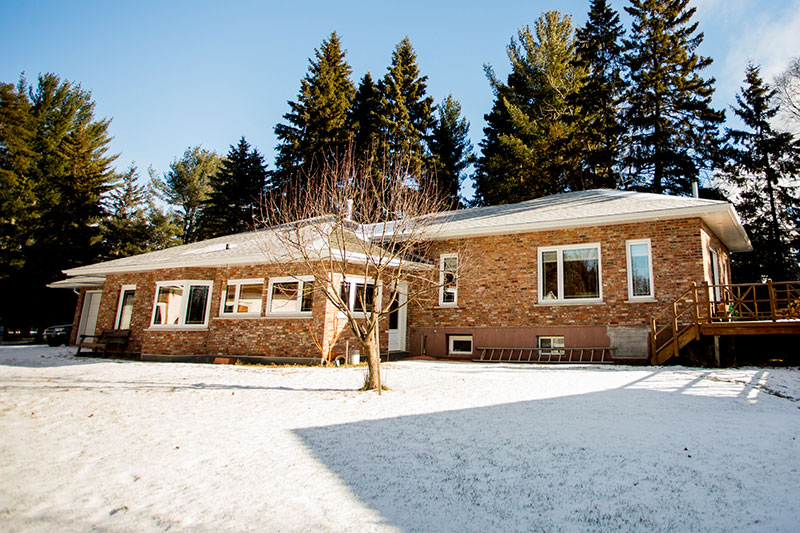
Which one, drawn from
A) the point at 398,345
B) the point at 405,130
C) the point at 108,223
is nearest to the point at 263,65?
the point at 398,345

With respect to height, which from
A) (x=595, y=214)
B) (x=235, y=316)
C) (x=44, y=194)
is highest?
(x=44, y=194)

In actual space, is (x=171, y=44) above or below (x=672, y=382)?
above

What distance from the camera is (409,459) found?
4.30m

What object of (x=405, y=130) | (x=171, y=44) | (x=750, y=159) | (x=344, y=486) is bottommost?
(x=344, y=486)

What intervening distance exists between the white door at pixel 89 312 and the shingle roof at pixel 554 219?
11.3 feet

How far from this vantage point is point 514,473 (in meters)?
3.92

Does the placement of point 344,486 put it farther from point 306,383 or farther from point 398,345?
point 398,345

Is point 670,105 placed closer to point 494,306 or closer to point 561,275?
point 561,275

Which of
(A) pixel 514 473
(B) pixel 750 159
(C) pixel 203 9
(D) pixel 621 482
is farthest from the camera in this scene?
(B) pixel 750 159

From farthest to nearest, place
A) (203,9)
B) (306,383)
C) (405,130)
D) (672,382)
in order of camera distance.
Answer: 1. (405,130)
2. (203,9)
3. (306,383)
4. (672,382)

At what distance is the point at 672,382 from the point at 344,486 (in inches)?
267

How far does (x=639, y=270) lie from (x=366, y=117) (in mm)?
23799

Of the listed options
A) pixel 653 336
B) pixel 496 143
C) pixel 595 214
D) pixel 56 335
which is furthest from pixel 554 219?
pixel 56 335

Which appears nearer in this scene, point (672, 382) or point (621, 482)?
point (621, 482)
